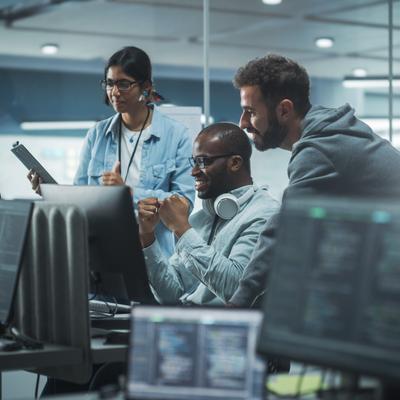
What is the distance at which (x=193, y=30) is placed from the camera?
5.56m

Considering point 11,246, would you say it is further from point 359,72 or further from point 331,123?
point 359,72

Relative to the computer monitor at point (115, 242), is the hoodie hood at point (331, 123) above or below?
above

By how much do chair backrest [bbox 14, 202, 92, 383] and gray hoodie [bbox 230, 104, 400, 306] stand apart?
44 cm

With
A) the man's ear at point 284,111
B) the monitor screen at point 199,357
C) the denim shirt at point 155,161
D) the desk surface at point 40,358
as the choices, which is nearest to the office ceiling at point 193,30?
the denim shirt at point 155,161

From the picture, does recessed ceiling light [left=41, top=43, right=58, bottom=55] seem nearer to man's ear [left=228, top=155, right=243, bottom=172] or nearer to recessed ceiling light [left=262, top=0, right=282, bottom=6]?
recessed ceiling light [left=262, top=0, right=282, bottom=6]

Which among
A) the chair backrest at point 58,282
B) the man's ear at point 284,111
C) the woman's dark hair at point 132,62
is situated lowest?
the chair backrest at point 58,282

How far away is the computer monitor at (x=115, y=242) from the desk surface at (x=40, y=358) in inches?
8.8

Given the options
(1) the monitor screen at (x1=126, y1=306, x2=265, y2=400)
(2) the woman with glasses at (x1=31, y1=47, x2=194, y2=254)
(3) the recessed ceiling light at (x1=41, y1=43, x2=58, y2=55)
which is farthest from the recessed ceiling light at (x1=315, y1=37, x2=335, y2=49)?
(1) the monitor screen at (x1=126, y1=306, x2=265, y2=400)

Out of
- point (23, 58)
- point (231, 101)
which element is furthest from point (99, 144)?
point (23, 58)

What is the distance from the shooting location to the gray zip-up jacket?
2.65 m

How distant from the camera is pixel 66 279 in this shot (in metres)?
2.17

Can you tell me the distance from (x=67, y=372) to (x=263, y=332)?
0.86m

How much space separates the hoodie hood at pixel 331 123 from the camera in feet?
8.43

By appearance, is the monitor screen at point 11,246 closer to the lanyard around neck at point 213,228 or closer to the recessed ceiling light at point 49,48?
the lanyard around neck at point 213,228
